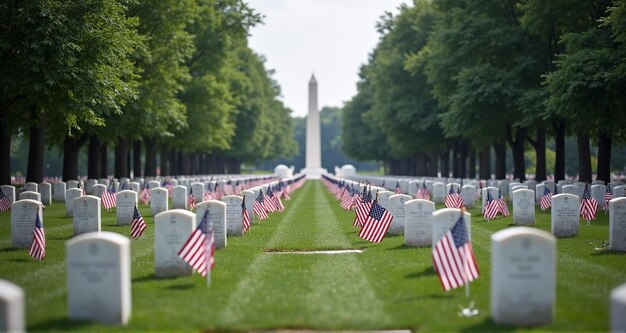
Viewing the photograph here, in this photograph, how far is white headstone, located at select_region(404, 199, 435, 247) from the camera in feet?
64.4

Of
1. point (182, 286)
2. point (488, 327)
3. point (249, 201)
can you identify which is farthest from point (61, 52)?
point (488, 327)

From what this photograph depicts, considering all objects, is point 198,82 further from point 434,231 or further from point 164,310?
point 164,310

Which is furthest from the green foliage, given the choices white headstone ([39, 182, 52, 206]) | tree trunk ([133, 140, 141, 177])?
tree trunk ([133, 140, 141, 177])

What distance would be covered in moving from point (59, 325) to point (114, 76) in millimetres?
18423

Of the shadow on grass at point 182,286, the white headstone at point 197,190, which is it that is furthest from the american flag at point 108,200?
the shadow on grass at point 182,286

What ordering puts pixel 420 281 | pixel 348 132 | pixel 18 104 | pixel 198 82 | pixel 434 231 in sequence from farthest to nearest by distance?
pixel 348 132 < pixel 198 82 < pixel 18 104 < pixel 434 231 < pixel 420 281

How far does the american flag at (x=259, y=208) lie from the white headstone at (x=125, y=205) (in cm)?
437

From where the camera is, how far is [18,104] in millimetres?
29969

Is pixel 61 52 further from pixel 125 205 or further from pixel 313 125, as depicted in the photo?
pixel 313 125

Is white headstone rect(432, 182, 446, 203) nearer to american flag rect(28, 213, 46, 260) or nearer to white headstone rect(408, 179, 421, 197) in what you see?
white headstone rect(408, 179, 421, 197)

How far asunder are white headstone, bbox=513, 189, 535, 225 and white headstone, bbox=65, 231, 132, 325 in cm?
1645

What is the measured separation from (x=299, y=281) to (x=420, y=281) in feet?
7.12

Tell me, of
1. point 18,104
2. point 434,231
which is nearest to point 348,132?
point 18,104

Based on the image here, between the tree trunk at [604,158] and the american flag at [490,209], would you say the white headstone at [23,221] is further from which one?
the tree trunk at [604,158]
